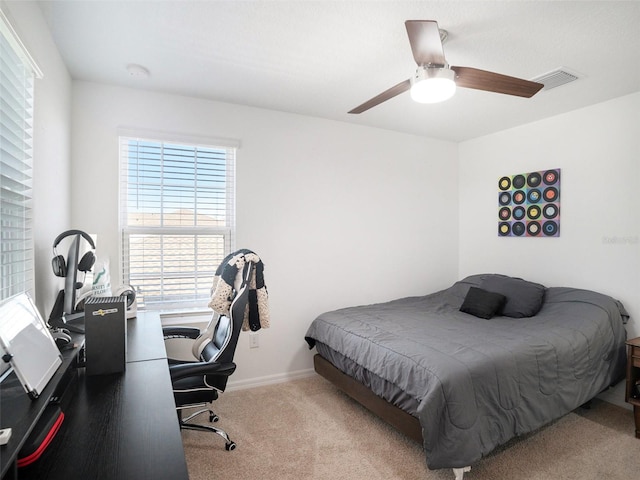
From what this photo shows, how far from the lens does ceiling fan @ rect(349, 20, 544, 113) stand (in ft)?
5.49

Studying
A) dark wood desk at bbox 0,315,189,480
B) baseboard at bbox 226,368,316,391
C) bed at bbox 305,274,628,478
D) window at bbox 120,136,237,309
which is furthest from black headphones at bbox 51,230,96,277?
bed at bbox 305,274,628,478

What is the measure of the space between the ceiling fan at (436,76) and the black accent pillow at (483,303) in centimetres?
184

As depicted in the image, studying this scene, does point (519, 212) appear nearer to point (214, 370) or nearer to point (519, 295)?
point (519, 295)

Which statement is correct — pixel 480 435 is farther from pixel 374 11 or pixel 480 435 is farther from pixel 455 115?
pixel 455 115

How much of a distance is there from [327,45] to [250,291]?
5.23 ft

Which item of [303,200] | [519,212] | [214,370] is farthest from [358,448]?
[519,212]

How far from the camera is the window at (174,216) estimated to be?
2941mm

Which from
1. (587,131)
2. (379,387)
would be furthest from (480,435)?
(587,131)

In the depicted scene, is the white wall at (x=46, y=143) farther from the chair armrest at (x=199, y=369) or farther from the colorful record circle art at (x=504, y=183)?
the colorful record circle art at (x=504, y=183)

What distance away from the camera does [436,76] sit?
1.88 meters

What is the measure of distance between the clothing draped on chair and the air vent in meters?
2.37

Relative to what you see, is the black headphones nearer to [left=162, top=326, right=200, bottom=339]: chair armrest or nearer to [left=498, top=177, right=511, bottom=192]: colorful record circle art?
[left=162, top=326, right=200, bottom=339]: chair armrest

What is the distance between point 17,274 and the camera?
63.6 inches

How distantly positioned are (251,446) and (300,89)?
2592 mm
